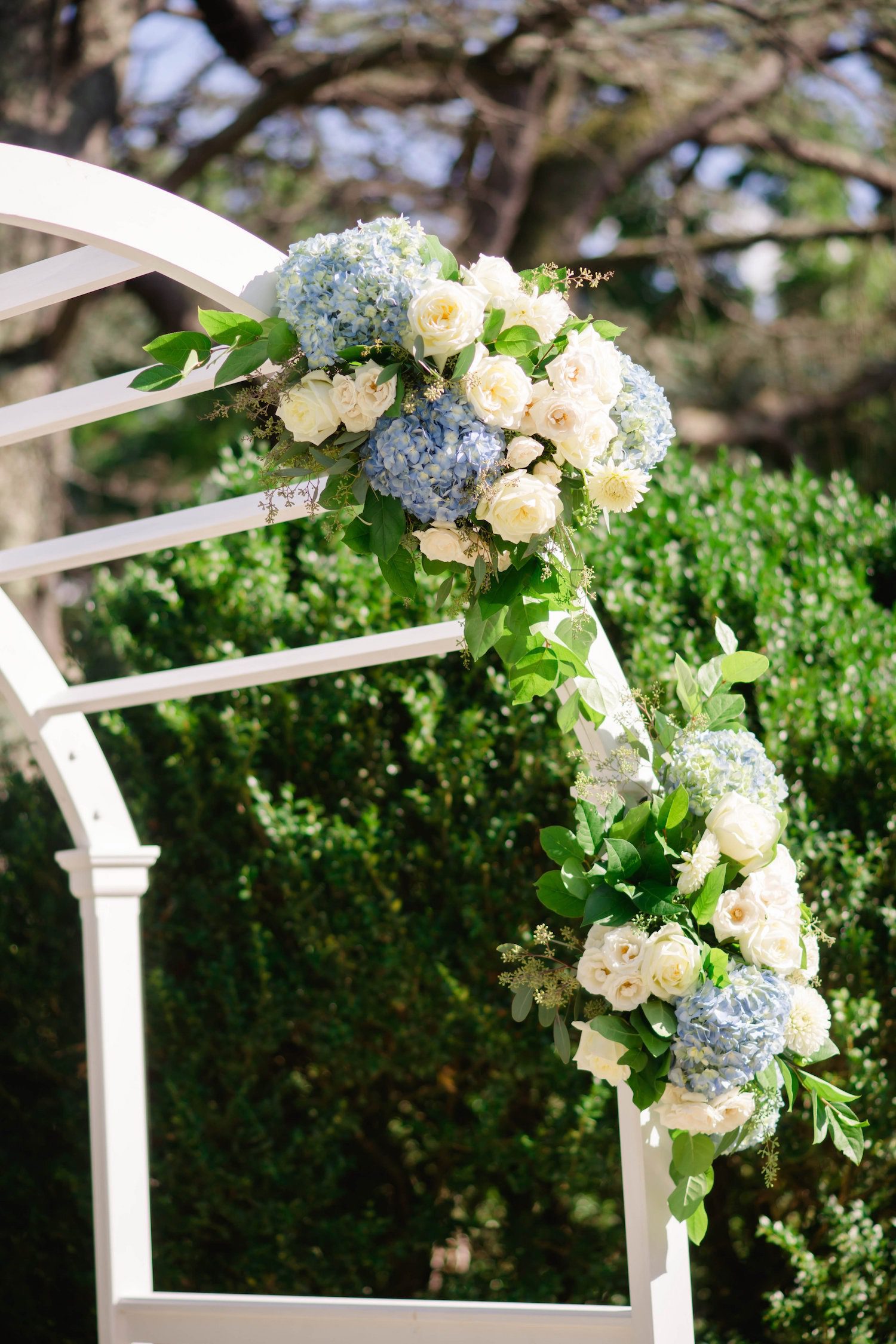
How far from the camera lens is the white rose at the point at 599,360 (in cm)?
181

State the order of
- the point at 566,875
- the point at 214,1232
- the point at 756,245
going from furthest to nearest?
the point at 756,245 < the point at 214,1232 < the point at 566,875

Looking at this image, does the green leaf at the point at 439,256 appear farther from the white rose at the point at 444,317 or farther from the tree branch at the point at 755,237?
the tree branch at the point at 755,237

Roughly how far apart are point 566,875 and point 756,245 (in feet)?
25.5

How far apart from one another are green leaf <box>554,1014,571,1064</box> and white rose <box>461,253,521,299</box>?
3.78ft

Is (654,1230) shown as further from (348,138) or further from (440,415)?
(348,138)

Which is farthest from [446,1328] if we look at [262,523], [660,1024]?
[262,523]

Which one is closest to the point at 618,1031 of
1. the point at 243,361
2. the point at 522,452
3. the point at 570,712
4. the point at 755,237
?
the point at 570,712

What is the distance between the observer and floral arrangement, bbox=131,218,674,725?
1.75 metres

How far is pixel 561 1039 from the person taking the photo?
6.30ft

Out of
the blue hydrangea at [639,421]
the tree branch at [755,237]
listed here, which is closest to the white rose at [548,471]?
the blue hydrangea at [639,421]

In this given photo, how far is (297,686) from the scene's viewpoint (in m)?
3.74

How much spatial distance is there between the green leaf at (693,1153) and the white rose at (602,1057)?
140 millimetres

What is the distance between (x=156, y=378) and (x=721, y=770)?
110 centimetres

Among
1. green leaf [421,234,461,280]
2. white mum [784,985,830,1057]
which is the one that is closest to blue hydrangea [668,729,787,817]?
white mum [784,985,830,1057]
